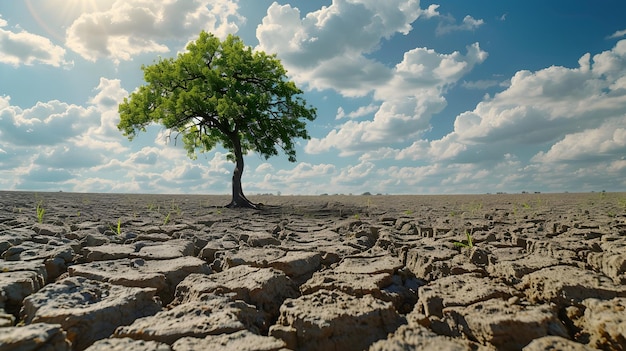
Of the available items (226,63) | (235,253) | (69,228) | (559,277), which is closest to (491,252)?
(559,277)

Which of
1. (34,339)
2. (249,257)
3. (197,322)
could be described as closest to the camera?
(34,339)

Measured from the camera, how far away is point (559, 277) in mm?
2035

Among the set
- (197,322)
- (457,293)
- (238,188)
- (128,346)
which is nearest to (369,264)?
(457,293)

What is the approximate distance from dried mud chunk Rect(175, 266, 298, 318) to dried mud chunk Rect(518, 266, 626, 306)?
4.58 feet

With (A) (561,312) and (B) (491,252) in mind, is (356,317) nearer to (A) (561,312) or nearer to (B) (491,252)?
(A) (561,312)

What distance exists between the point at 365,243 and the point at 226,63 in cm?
957

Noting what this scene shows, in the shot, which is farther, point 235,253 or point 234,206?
point 234,206

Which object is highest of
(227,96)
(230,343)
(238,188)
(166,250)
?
(227,96)

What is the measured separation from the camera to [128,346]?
141 cm

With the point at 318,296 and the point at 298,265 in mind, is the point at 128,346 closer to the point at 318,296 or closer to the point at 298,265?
the point at 318,296

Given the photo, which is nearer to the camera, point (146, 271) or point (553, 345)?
point (553, 345)

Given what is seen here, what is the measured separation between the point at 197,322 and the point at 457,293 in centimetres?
134

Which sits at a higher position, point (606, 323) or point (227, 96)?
point (227, 96)

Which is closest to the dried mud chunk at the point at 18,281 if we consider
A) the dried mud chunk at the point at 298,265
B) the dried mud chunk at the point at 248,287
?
the dried mud chunk at the point at 248,287
